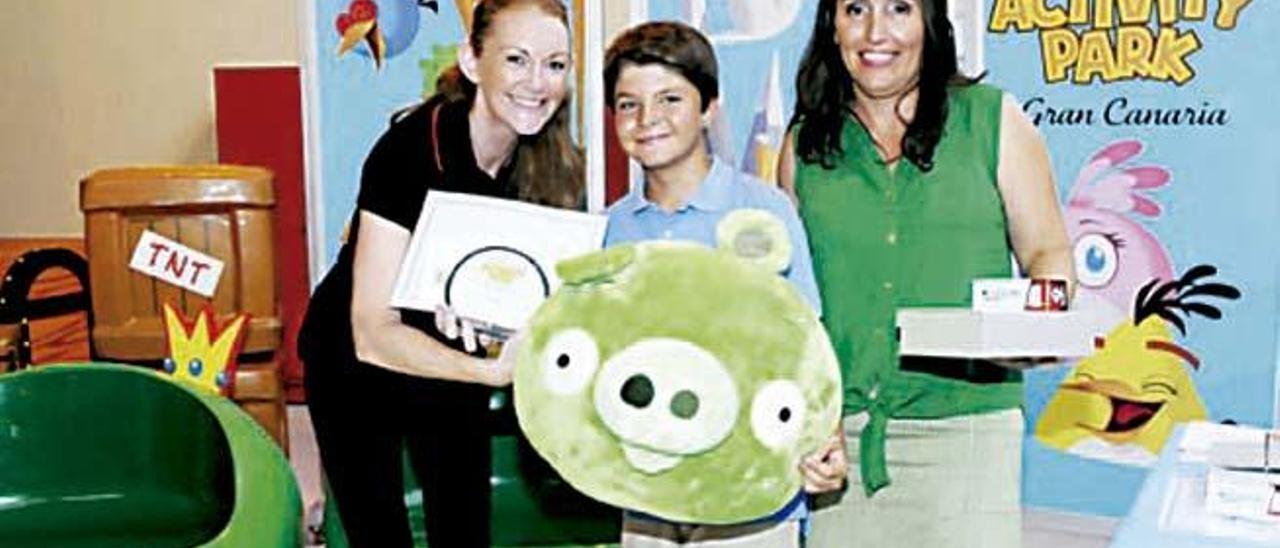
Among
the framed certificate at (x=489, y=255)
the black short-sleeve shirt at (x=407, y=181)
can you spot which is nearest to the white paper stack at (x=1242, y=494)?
the framed certificate at (x=489, y=255)

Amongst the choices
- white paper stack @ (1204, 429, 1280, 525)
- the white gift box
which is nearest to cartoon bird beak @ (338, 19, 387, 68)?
the white gift box

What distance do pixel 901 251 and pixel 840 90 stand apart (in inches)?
8.4

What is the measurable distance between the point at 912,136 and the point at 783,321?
300mm

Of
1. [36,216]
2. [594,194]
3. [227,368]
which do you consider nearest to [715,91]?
[594,194]

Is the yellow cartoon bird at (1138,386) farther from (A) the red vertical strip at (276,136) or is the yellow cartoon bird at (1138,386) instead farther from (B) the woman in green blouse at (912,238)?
(A) the red vertical strip at (276,136)

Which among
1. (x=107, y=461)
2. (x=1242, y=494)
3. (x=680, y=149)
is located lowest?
(x=107, y=461)

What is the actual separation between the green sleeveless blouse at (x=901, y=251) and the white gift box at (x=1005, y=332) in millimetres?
23

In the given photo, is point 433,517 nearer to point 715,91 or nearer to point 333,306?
point 333,306

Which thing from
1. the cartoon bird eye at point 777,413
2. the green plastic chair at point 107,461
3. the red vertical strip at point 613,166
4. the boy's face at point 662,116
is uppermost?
the boy's face at point 662,116

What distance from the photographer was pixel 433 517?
70.3 inches

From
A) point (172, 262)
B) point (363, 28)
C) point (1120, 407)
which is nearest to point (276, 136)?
point (172, 262)

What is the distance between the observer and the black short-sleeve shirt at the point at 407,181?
1716mm

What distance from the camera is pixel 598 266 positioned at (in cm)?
149

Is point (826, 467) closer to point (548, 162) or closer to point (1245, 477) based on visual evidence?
point (1245, 477)
